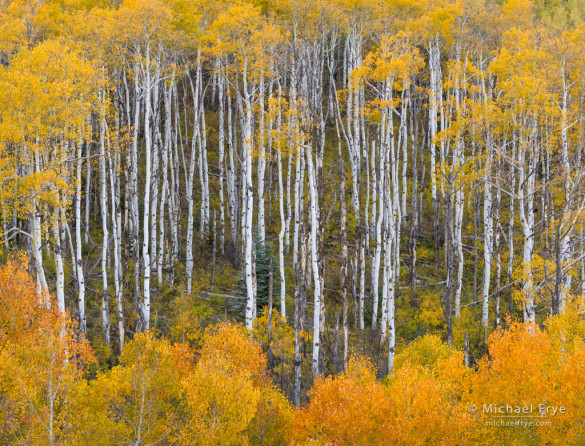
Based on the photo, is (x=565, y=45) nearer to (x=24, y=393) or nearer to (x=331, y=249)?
(x=331, y=249)

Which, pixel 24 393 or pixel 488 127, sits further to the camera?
pixel 488 127

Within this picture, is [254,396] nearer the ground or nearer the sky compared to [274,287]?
nearer the ground

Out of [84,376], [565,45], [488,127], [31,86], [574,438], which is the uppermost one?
[565,45]

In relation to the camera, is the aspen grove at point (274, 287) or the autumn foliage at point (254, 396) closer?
the autumn foliage at point (254, 396)

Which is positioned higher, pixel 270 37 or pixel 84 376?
pixel 270 37

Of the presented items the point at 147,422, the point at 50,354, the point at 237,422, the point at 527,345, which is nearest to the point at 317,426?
the point at 237,422

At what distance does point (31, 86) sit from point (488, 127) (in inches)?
602

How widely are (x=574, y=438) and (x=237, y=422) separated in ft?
30.6

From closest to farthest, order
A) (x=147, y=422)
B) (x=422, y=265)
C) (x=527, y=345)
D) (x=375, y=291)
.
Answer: (x=527, y=345), (x=147, y=422), (x=375, y=291), (x=422, y=265)

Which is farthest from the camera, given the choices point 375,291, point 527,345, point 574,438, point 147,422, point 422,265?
point 422,265

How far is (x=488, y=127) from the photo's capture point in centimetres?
1817

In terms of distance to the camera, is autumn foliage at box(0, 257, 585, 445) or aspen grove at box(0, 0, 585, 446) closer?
autumn foliage at box(0, 257, 585, 445)

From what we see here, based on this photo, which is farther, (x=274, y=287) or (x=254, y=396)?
(x=274, y=287)

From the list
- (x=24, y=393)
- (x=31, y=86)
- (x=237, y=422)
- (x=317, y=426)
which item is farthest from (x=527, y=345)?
(x=31, y=86)
